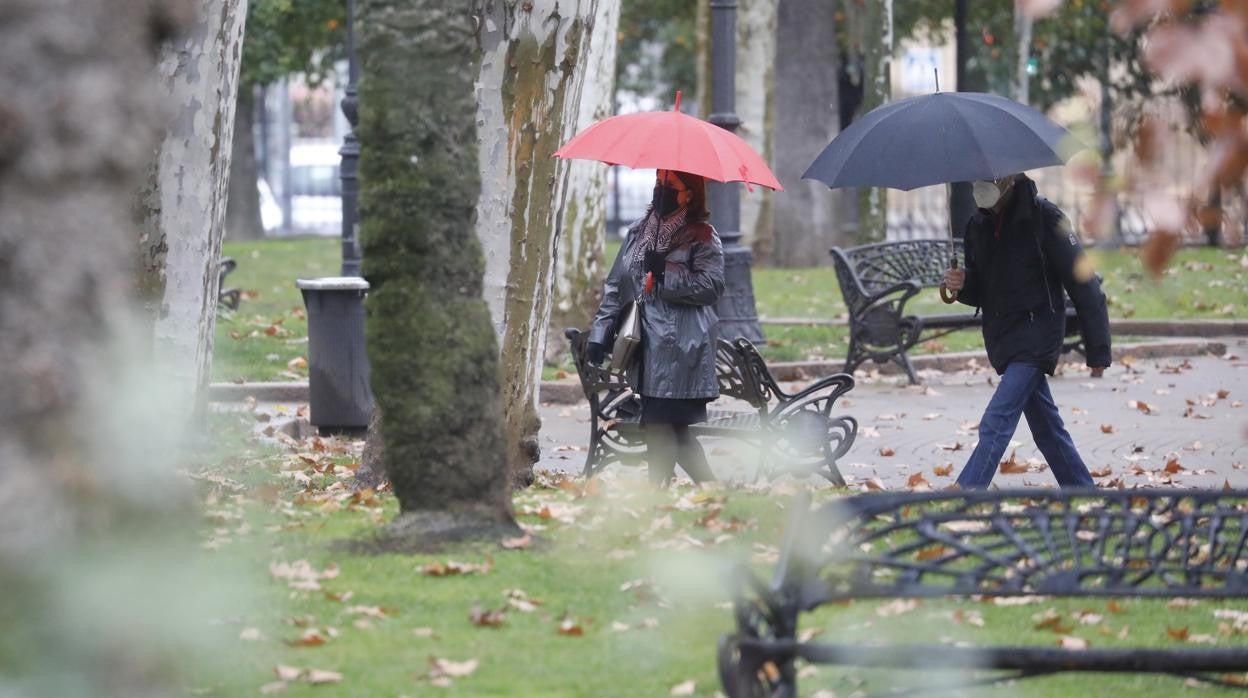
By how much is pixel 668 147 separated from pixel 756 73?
17.5 metres

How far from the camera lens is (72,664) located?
3635 mm

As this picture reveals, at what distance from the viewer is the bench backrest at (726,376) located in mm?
9141

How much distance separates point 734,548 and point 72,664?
10.7 feet

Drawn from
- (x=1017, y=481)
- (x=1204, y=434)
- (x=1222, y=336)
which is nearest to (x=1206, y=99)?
(x=1017, y=481)

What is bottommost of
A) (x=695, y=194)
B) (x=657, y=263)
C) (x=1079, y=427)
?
(x=1079, y=427)

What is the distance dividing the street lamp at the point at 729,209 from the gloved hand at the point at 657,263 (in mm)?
6822

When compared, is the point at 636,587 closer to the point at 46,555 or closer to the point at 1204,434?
the point at 46,555

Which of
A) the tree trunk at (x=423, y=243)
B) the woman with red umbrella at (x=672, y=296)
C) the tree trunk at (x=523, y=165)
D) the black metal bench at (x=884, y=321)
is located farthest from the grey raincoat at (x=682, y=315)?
the black metal bench at (x=884, y=321)

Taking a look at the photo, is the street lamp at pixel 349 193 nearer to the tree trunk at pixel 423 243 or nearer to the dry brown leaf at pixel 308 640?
the tree trunk at pixel 423 243

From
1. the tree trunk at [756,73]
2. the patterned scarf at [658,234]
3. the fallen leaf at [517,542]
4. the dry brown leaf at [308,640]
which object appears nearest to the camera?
the dry brown leaf at [308,640]

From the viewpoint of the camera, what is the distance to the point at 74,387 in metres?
3.75

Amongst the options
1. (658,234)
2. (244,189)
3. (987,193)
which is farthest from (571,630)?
(244,189)

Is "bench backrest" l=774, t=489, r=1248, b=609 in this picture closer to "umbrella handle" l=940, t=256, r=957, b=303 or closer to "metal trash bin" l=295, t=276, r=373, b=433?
"umbrella handle" l=940, t=256, r=957, b=303

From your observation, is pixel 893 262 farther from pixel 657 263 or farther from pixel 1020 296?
pixel 657 263
